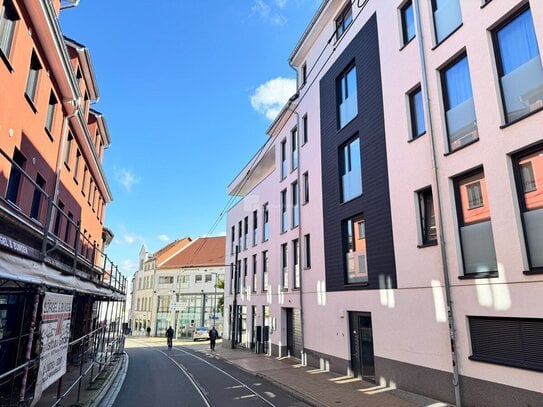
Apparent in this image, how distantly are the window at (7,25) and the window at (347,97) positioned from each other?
412 inches

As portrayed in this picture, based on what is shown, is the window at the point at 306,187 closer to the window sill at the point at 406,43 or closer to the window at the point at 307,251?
the window at the point at 307,251

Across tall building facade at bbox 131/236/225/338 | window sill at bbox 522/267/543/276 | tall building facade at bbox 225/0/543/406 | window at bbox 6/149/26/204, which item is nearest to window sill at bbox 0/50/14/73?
window at bbox 6/149/26/204

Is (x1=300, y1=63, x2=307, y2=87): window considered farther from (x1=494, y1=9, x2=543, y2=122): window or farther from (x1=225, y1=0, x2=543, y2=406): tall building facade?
(x1=494, y1=9, x2=543, y2=122): window

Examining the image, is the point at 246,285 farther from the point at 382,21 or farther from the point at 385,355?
the point at 382,21

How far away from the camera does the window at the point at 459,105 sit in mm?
8656

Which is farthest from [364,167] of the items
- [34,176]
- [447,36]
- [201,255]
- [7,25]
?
[201,255]

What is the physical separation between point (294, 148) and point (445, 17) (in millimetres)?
11165

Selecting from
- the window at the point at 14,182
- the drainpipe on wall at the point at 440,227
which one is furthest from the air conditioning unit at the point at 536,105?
the window at the point at 14,182

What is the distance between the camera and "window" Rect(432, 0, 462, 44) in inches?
368

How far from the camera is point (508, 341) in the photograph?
727cm

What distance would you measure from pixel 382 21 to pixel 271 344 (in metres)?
16.2

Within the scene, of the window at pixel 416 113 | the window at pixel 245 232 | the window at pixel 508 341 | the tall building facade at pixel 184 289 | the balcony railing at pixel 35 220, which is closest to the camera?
the balcony railing at pixel 35 220

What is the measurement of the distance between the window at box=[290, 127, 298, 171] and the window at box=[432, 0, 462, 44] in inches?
402

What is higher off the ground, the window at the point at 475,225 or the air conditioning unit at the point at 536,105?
the air conditioning unit at the point at 536,105
